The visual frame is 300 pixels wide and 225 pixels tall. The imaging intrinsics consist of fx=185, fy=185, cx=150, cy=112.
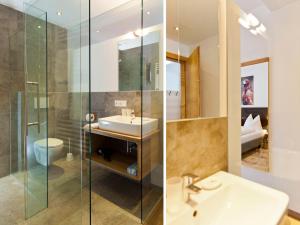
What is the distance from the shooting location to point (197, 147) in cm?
124

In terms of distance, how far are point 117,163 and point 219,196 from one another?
909 millimetres

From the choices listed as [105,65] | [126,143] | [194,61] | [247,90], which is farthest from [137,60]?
[247,90]

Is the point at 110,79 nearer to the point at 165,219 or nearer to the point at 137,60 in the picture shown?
the point at 137,60

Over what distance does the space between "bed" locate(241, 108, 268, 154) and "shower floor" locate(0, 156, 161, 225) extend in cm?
100

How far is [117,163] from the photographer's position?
1697 millimetres

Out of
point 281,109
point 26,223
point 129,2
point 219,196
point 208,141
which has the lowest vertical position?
point 26,223

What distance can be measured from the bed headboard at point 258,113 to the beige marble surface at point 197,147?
33 centimetres

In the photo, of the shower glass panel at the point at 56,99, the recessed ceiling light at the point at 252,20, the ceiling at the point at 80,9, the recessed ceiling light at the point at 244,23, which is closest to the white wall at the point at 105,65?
the shower glass panel at the point at 56,99

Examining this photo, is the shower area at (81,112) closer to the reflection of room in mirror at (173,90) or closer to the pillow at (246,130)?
the reflection of room in mirror at (173,90)

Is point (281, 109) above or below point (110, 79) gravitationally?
below

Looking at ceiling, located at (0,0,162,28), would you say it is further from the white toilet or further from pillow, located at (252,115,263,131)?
pillow, located at (252,115,263,131)

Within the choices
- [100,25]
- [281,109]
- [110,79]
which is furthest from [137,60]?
[281,109]

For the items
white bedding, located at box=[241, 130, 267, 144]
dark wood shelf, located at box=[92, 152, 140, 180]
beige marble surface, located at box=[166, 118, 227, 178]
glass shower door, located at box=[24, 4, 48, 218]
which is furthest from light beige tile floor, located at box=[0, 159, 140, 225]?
white bedding, located at box=[241, 130, 267, 144]

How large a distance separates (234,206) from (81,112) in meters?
1.49
